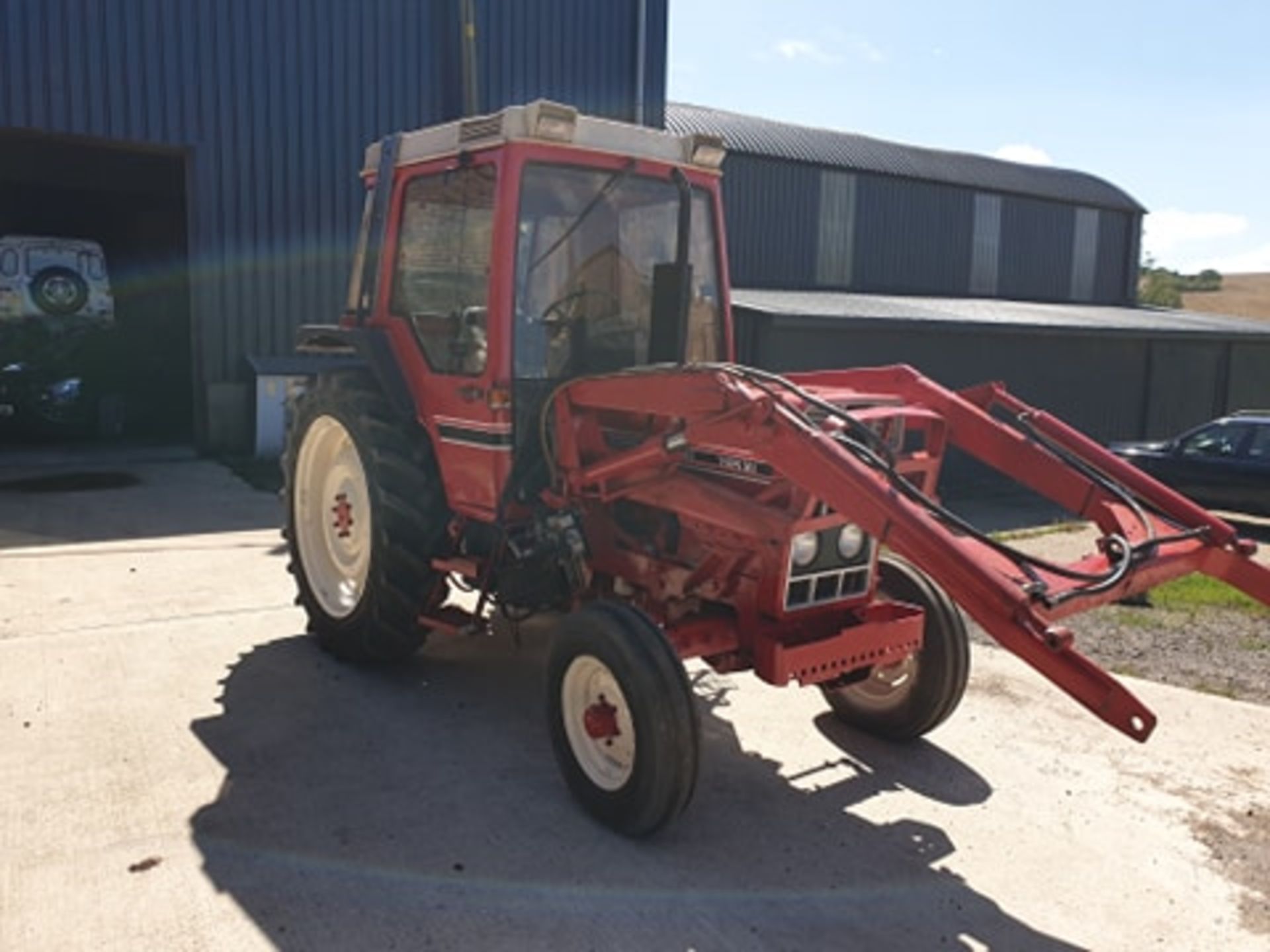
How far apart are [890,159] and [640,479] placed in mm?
17805

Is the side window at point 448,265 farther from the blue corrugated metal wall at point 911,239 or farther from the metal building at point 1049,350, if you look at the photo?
the blue corrugated metal wall at point 911,239

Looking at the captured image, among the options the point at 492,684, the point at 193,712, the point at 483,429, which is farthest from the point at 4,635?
the point at 483,429

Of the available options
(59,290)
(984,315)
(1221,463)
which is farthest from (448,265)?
(984,315)

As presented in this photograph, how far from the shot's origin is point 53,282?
14328 mm

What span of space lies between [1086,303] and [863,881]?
74.0 feet

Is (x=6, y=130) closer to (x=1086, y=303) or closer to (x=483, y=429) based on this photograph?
(x=483, y=429)

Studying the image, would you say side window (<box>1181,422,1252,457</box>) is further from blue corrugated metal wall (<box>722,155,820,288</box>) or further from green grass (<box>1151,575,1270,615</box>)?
blue corrugated metal wall (<box>722,155,820,288</box>)

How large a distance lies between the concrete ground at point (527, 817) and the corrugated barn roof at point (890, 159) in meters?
12.1

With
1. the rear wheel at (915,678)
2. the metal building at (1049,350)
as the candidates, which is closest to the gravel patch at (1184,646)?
the rear wheel at (915,678)

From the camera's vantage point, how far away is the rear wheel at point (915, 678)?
449cm

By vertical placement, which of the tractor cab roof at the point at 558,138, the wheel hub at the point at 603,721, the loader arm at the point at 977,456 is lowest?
the wheel hub at the point at 603,721

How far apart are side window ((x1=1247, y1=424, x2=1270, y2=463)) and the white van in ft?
46.3

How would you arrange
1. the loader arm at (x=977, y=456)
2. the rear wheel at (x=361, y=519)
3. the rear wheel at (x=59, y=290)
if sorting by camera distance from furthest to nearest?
the rear wheel at (x=59, y=290), the rear wheel at (x=361, y=519), the loader arm at (x=977, y=456)

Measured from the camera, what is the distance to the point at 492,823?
385cm
